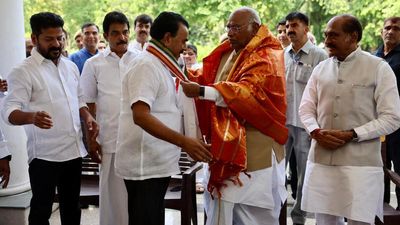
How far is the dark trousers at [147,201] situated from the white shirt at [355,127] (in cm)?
98

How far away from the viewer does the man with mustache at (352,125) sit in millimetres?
2648

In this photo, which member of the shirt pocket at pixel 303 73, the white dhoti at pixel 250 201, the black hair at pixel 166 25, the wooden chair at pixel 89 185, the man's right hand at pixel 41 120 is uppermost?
the black hair at pixel 166 25

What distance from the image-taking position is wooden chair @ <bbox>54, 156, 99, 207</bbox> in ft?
11.1

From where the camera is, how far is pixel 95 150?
3178 millimetres

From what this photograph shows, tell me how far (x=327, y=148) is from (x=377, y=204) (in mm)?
426

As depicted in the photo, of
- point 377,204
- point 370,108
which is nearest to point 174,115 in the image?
point 370,108

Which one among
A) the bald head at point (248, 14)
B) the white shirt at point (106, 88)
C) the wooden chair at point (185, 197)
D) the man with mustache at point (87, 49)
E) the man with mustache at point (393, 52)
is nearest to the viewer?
the bald head at point (248, 14)

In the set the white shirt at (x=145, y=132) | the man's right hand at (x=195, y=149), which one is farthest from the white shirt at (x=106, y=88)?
the man's right hand at (x=195, y=149)

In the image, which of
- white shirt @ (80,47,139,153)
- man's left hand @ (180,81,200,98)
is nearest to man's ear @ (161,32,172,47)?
man's left hand @ (180,81,200,98)

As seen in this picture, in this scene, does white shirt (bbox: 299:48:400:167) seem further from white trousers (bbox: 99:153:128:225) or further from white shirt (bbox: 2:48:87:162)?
white shirt (bbox: 2:48:87:162)

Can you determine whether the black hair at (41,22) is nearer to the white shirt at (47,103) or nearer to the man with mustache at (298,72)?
the white shirt at (47,103)

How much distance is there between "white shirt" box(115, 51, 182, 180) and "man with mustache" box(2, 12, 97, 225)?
59cm

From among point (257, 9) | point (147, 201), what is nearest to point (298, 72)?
point (147, 201)

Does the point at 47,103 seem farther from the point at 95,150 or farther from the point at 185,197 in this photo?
the point at 185,197
